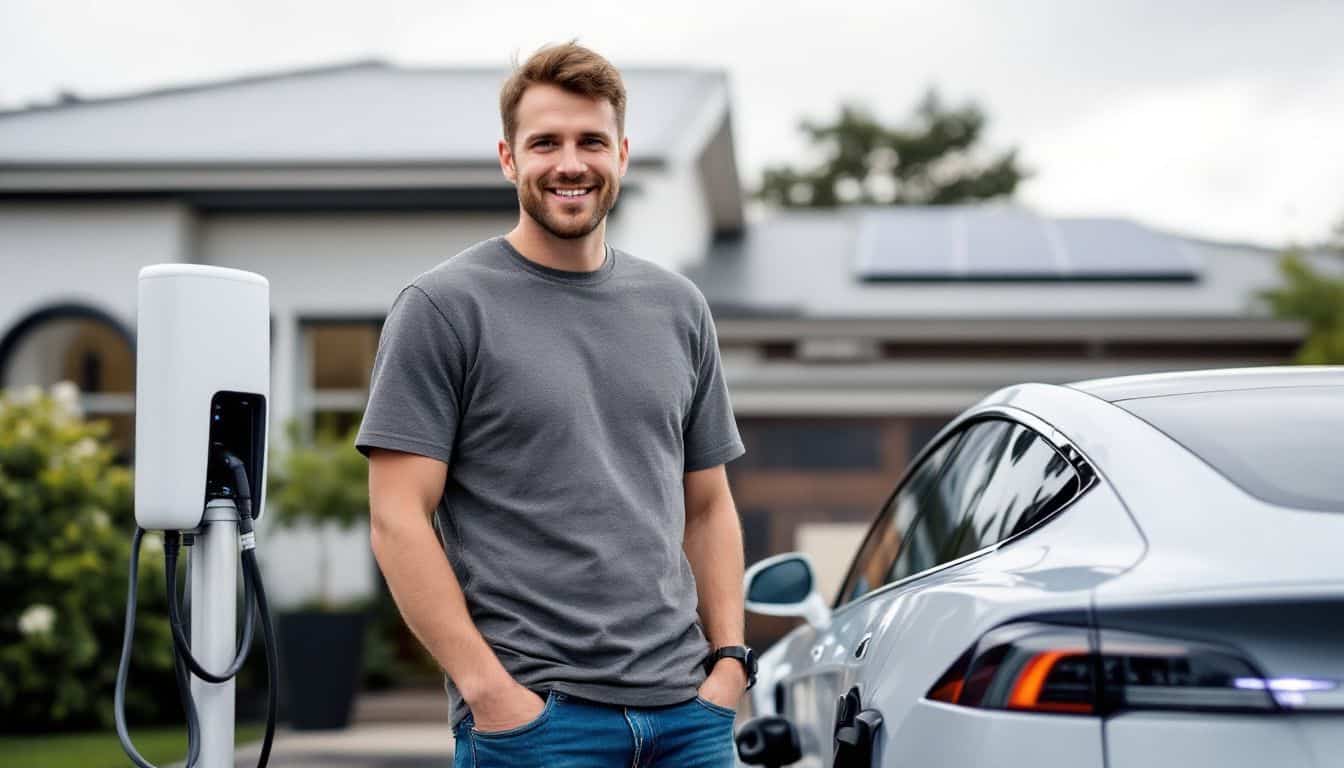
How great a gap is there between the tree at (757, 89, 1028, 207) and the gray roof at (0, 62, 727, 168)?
80.6ft

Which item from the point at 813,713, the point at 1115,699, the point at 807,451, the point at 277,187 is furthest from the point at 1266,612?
the point at 807,451

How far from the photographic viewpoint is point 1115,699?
6.13 ft

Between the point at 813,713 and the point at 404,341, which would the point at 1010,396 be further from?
the point at 404,341

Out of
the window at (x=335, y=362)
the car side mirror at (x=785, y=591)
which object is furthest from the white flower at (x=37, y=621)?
the car side mirror at (x=785, y=591)

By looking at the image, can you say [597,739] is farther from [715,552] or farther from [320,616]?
[320,616]

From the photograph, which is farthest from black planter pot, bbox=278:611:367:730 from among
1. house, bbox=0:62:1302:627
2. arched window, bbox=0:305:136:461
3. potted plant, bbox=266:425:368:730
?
arched window, bbox=0:305:136:461

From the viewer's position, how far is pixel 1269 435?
7.69 feet

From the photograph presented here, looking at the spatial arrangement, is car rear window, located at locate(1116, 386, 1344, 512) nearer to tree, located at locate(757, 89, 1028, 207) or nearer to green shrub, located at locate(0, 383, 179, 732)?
green shrub, located at locate(0, 383, 179, 732)

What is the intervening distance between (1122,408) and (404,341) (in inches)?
45.1

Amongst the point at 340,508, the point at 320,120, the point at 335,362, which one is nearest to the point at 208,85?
the point at 320,120

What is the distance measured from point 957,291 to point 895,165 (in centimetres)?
2726

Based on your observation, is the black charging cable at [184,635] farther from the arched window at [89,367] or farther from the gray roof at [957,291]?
the gray roof at [957,291]

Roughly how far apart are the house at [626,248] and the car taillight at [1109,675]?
9.94 m

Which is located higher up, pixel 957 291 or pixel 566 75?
pixel 957 291
